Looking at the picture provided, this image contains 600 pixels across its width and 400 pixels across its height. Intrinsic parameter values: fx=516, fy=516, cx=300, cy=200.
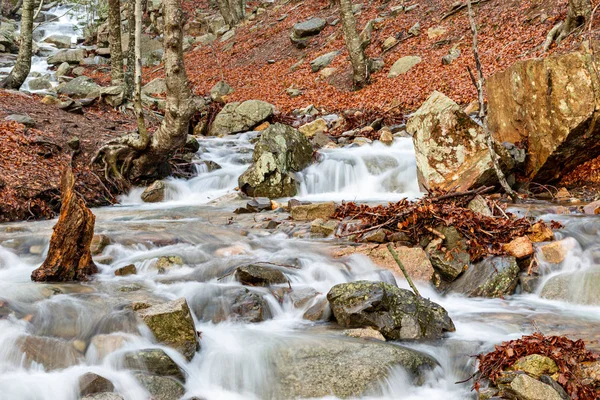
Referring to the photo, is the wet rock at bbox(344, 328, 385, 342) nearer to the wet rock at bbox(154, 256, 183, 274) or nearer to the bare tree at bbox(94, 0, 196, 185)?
the wet rock at bbox(154, 256, 183, 274)

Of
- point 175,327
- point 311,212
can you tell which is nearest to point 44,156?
point 311,212

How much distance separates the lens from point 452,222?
629cm

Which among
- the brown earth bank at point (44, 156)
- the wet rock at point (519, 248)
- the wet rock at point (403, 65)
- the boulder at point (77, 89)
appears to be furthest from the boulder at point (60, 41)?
the wet rock at point (519, 248)

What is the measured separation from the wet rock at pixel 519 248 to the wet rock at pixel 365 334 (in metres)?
2.28

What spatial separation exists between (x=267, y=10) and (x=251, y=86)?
1239cm

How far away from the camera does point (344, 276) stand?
6.01 m

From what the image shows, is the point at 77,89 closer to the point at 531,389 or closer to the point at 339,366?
the point at 339,366

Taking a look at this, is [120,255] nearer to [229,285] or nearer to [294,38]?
[229,285]

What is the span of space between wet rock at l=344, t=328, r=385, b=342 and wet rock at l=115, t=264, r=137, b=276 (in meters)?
2.81

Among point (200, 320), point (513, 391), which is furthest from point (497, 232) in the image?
point (200, 320)

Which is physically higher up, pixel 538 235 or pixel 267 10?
pixel 267 10

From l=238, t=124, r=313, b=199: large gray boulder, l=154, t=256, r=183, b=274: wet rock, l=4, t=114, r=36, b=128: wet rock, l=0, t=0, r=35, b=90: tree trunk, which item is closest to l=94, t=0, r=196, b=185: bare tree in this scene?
l=238, t=124, r=313, b=199: large gray boulder

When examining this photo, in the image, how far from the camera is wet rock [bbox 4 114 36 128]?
1069cm

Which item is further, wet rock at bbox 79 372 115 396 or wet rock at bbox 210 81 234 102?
wet rock at bbox 210 81 234 102
